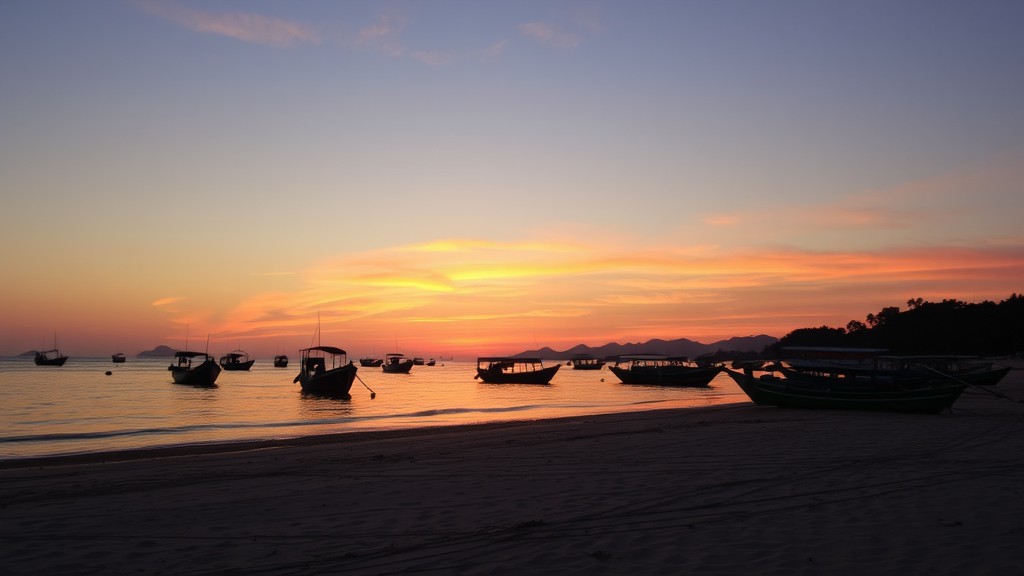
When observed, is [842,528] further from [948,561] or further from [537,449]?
[537,449]

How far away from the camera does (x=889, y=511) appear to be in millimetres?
9039

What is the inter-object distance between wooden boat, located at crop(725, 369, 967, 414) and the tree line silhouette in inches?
2594

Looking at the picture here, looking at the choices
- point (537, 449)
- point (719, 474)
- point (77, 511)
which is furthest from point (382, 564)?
point (537, 449)

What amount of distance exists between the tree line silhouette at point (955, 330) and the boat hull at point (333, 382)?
2473 inches

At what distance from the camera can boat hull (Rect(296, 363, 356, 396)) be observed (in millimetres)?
51188

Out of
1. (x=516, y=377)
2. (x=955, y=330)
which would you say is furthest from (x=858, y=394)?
(x=955, y=330)

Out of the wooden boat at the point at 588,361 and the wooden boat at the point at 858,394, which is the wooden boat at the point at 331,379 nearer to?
the wooden boat at the point at 858,394

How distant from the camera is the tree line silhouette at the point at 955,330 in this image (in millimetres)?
99438

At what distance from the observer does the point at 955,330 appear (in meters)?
108

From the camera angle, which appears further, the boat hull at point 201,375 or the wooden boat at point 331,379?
the boat hull at point 201,375

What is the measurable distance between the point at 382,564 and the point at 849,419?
2098cm

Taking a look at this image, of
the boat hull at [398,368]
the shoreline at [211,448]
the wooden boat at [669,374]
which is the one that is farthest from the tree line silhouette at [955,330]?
the shoreline at [211,448]

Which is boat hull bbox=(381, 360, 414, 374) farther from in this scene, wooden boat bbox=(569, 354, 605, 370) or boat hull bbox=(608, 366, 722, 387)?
boat hull bbox=(608, 366, 722, 387)

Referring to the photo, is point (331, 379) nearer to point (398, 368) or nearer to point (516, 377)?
point (516, 377)
